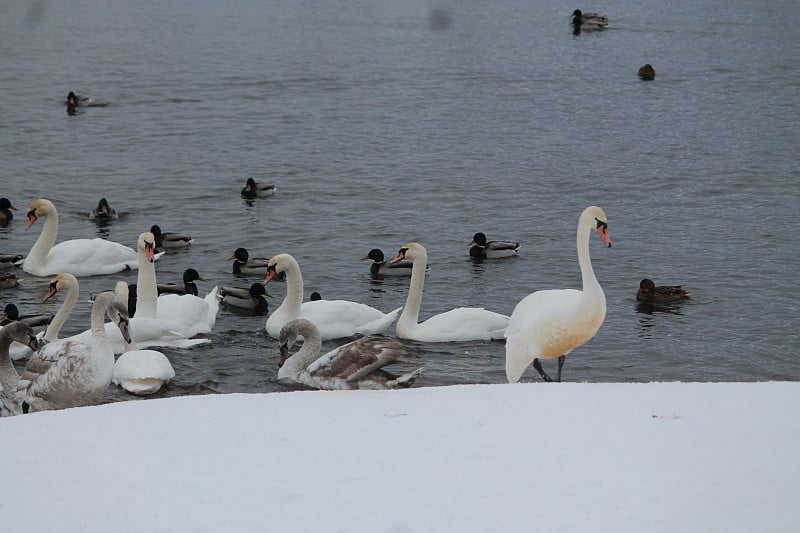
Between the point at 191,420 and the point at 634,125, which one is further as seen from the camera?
the point at 634,125

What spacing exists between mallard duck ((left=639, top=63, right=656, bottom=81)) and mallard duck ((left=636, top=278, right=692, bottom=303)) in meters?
17.7

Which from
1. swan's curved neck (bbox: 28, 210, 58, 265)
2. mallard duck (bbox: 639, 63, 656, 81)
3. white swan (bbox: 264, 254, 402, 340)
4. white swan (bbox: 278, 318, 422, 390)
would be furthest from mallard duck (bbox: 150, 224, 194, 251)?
mallard duck (bbox: 639, 63, 656, 81)

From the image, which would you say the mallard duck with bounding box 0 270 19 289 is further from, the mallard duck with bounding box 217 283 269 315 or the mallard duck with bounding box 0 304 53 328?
the mallard duck with bounding box 217 283 269 315

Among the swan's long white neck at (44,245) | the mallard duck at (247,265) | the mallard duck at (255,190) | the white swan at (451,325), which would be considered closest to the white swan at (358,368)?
the white swan at (451,325)

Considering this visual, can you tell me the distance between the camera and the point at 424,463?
642cm

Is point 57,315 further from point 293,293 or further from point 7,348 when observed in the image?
point 293,293

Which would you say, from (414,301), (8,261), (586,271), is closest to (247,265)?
(8,261)

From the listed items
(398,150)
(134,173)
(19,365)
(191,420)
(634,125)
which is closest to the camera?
(191,420)

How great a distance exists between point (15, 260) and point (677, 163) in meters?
11.9

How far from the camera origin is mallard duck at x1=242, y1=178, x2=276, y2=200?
808 inches

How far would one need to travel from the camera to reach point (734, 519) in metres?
5.55

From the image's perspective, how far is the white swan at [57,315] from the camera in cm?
1272

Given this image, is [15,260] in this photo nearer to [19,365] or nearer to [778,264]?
[19,365]

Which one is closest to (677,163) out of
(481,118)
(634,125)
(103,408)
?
(634,125)
